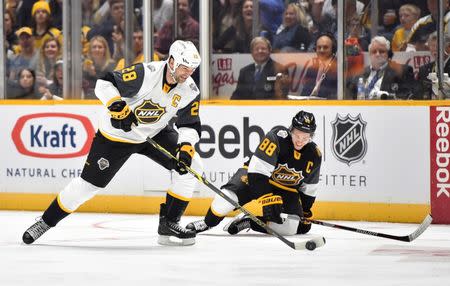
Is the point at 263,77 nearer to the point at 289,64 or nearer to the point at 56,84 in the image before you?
the point at 289,64

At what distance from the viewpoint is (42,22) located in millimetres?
8375

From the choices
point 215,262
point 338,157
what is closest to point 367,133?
point 338,157

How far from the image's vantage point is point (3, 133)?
8.32 m

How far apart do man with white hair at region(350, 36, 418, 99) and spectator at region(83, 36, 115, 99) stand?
1.94 meters

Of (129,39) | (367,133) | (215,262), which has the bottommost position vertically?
(215,262)

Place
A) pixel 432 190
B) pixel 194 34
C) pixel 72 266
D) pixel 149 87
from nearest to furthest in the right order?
1. pixel 72 266
2. pixel 149 87
3. pixel 432 190
4. pixel 194 34

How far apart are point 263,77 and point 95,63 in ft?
4.30

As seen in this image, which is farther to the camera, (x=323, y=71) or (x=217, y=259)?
(x=323, y=71)

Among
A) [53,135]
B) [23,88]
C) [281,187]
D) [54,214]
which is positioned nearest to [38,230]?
[54,214]

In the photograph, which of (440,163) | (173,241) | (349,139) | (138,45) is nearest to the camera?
(173,241)

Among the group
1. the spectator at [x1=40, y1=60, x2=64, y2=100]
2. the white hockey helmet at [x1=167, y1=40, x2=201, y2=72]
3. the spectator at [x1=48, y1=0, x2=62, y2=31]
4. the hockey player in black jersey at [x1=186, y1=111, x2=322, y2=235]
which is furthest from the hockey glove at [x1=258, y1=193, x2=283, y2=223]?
the spectator at [x1=48, y1=0, x2=62, y2=31]

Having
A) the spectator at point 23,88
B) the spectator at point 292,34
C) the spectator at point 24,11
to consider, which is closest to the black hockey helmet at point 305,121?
the spectator at point 292,34

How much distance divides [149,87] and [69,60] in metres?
2.40

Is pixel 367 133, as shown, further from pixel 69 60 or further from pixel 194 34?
pixel 69 60
